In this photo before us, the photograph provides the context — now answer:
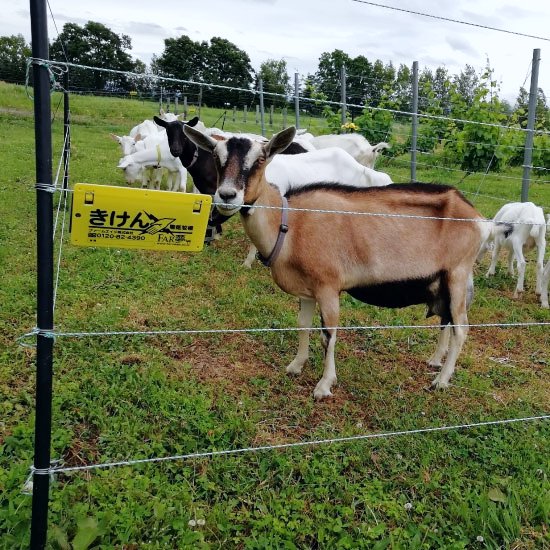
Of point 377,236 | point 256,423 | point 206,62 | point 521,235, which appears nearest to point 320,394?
point 256,423

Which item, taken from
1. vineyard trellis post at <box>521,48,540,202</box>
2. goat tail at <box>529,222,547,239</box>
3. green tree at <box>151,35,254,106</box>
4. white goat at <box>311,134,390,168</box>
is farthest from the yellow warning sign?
green tree at <box>151,35,254,106</box>

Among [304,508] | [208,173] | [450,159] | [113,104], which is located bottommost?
[304,508]

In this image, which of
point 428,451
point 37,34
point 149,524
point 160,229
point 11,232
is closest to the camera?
point 37,34

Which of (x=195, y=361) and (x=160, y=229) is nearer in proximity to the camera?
(x=160, y=229)

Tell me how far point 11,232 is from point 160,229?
5729 millimetres

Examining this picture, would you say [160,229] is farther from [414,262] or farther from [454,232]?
[454,232]

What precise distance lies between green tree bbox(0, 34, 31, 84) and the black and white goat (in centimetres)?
1959

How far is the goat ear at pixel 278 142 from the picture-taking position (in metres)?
3.16

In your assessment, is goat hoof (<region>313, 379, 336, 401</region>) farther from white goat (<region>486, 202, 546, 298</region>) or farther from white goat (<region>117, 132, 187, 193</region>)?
white goat (<region>117, 132, 187, 193</region>)

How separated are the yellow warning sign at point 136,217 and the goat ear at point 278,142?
53.0 inches

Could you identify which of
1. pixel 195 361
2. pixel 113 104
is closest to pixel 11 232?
pixel 195 361

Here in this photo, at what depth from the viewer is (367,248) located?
12.2 ft

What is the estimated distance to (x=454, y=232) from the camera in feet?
12.5

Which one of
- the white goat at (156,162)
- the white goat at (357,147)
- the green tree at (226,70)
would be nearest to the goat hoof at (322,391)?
the white goat at (357,147)
